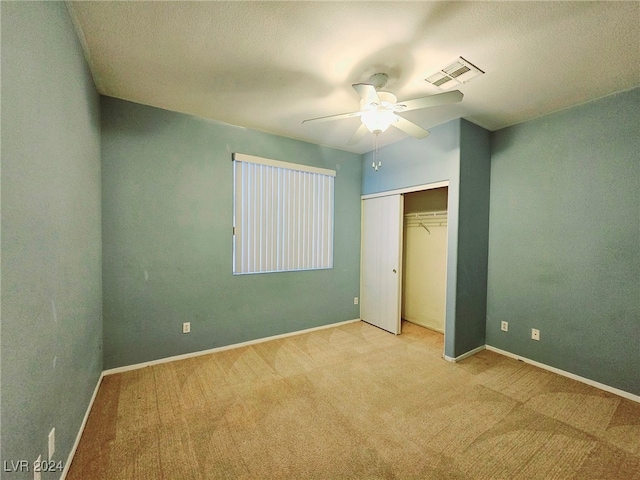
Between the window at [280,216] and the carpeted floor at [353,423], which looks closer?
the carpeted floor at [353,423]

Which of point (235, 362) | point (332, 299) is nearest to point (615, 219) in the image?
point (332, 299)

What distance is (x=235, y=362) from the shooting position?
2689 millimetres

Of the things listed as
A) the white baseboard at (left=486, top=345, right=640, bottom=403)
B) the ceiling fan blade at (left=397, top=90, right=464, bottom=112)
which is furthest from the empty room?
the ceiling fan blade at (left=397, top=90, right=464, bottom=112)

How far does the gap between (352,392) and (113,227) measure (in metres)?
2.69

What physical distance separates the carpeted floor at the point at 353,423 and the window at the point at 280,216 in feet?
3.97

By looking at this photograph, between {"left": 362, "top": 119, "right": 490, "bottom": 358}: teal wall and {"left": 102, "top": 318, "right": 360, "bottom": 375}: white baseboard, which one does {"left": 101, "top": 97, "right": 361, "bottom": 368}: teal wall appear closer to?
{"left": 102, "top": 318, "right": 360, "bottom": 375}: white baseboard

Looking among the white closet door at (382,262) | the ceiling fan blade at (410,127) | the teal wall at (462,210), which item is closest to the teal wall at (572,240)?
the teal wall at (462,210)

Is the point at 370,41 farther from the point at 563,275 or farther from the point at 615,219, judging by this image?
the point at 563,275

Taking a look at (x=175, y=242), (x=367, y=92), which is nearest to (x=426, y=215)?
(x=367, y=92)

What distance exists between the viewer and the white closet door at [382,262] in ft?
11.5

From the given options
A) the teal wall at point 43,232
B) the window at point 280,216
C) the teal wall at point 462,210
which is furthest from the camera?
the window at point 280,216

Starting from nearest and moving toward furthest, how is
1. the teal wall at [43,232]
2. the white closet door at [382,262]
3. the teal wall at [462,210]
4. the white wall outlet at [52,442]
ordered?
the teal wall at [43,232] < the white wall outlet at [52,442] < the teal wall at [462,210] < the white closet door at [382,262]

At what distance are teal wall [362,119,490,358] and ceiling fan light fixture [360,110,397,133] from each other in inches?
48.2

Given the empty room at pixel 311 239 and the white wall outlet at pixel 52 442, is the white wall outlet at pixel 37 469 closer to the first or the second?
the empty room at pixel 311 239
